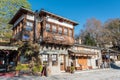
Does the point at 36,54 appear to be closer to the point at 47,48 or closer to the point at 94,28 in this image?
the point at 47,48

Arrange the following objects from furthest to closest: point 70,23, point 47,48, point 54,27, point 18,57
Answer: point 70,23 < point 54,27 < point 47,48 < point 18,57

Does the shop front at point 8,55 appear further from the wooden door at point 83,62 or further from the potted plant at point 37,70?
the wooden door at point 83,62

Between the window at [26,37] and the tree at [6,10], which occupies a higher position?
the tree at [6,10]

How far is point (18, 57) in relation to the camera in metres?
17.2

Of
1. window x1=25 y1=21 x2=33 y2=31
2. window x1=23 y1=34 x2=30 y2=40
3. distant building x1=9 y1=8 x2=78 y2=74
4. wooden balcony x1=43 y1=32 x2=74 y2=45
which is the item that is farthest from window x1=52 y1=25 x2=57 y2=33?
window x1=23 y1=34 x2=30 y2=40

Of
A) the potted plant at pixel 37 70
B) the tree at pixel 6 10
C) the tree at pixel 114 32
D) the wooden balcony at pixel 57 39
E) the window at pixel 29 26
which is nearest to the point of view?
the potted plant at pixel 37 70

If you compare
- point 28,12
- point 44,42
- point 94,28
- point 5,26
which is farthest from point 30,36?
point 94,28

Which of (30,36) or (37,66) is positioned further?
(30,36)

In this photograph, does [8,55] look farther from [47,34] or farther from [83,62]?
[83,62]

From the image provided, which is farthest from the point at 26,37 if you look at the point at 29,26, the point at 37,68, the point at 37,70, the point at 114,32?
the point at 114,32

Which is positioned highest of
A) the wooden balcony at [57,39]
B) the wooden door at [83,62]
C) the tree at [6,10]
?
the tree at [6,10]

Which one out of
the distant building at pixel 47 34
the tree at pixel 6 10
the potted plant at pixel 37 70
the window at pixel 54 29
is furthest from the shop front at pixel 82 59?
the tree at pixel 6 10

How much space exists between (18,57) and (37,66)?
321cm

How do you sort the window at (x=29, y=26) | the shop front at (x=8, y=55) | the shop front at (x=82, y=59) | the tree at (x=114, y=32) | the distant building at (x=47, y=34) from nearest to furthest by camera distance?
the shop front at (x=8, y=55) < the distant building at (x=47, y=34) < the window at (x=29, y=26) < the shop front at (x=82, y=59) < the tree at (x=114, y=32)
